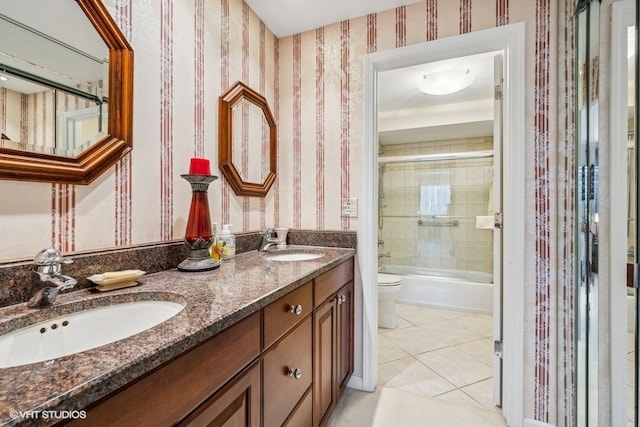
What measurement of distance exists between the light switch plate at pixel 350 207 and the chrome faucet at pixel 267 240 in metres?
0.46

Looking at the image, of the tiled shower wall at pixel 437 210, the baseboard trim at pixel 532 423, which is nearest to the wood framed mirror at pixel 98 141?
the baseboard trim at pixel 532 423

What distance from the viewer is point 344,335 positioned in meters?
1.65

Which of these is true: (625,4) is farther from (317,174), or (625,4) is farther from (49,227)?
(49,227)

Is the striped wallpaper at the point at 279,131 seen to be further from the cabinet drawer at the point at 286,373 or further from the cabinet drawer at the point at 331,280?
the cabinet drawer at the point at 286,373

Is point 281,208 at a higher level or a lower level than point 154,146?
lower

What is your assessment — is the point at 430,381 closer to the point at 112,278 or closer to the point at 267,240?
the point at 267,240

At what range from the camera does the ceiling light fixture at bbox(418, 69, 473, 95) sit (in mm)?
2430

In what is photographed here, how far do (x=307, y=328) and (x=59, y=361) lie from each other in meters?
0.83

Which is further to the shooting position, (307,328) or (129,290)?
(307,328)

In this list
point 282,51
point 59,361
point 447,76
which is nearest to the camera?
point 59,361

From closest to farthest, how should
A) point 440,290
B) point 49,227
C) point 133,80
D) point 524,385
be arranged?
point 49,227 → point 133,80 → point 524,385 → point 440,290

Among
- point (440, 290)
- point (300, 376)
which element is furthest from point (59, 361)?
point (440, 290)

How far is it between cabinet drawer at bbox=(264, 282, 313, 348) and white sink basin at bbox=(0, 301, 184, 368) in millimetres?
257

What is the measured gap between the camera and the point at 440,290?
10.5ft
